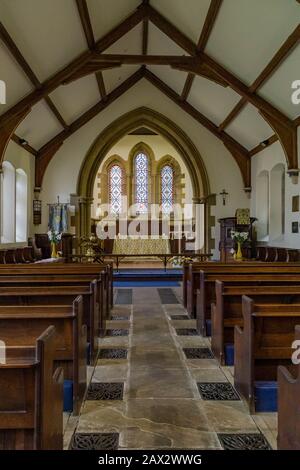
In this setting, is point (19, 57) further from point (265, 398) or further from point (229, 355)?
point (265, 398)

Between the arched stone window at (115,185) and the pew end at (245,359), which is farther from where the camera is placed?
the arched stone window at (115,185)

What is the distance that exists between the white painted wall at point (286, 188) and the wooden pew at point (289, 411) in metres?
6.96

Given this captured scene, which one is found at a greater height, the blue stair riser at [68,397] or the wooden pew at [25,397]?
the wooden pew at [25,397]

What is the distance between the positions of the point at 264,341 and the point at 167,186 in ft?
45.4

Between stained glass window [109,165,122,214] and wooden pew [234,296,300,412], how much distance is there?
533 inches

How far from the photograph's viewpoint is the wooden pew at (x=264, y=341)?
7.73 feet

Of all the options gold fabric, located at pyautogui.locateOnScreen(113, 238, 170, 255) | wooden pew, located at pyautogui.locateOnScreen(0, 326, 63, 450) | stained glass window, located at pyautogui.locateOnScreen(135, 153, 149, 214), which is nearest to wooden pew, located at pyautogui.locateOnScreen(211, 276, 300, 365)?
wooden pew, located at pyautogui.locateOnScreen(0, 326, 63, 450)

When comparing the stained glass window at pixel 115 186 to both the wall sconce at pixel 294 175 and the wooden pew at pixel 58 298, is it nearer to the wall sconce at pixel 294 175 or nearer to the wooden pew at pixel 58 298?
the wall sconce at pixel 294 175

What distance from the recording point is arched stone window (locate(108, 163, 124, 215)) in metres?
15.8

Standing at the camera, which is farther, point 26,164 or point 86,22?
point 26,164

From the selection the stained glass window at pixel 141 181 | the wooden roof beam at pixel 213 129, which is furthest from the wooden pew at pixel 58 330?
the stained glass window at pixel 141 181

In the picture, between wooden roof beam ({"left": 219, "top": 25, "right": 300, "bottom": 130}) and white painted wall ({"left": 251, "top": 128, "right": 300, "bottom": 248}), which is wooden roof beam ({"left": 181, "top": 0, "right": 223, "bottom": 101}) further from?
white painted wall ({"left": 251, "top": 128, "right": 300, "bottom": 248})

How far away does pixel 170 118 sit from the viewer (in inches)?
458
